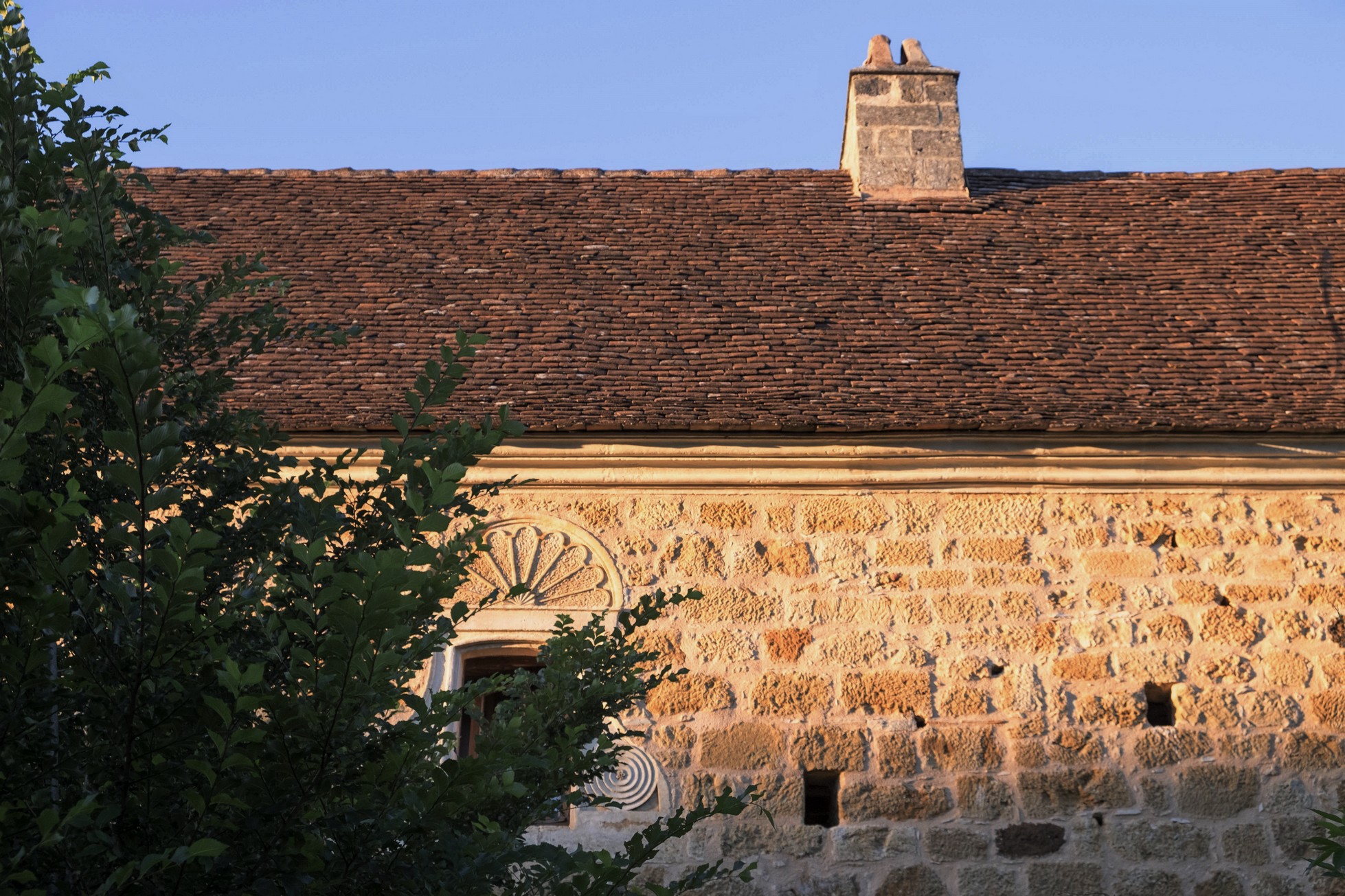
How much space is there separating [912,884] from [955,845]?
247 millimetres

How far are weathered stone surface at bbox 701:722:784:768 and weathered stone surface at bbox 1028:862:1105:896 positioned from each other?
1.13 m

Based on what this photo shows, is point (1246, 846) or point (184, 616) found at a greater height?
point (184, 616)

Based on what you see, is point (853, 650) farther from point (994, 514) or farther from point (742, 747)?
point (994, 514)

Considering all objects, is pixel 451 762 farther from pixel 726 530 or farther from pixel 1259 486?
pixel 1259 486

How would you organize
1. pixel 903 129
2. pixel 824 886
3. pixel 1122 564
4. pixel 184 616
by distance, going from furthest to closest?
pixel 903 129
pixel 1122 564
pixel 824 886
pixel 184 616

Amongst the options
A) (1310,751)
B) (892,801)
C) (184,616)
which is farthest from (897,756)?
(184,616)

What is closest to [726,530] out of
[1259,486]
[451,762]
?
[1259,486]

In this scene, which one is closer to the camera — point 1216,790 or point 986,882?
point 986,882

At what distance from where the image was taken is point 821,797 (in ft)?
20.1

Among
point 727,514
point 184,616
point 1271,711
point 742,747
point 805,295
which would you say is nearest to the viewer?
point 184,616

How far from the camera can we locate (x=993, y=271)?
8211 millimetres

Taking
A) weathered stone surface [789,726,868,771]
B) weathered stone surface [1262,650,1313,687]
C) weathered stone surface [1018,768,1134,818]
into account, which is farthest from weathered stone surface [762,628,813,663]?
weathered stone surface [1262,650,1313,687]

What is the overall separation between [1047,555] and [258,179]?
5.68 metres

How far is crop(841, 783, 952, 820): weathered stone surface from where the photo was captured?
5992 mm
